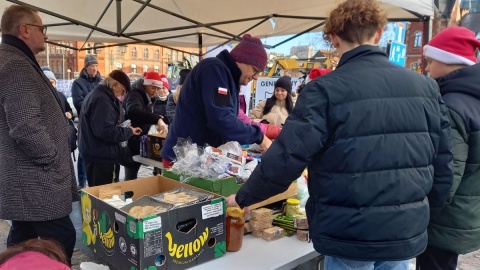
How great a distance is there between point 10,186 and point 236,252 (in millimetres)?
1132

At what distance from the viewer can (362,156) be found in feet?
3.79

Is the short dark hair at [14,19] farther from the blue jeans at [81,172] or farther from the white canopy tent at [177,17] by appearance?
the blue jeans at [81,172]

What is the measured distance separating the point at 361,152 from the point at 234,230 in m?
0.69

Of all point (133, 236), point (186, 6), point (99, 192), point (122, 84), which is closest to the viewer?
point (133, 236)

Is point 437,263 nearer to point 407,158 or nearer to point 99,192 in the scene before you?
point 407,158

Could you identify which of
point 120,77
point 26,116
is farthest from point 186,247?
point 120,77

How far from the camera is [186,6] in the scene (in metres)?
4.32

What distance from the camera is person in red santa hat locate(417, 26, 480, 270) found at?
1.56 metres

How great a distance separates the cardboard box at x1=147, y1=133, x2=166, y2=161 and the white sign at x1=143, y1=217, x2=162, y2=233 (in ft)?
7.45

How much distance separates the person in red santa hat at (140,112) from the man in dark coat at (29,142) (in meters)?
2.06

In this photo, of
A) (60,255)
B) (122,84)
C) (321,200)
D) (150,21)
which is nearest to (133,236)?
(60,255)

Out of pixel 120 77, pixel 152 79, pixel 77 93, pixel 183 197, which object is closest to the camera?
pixel 183 197

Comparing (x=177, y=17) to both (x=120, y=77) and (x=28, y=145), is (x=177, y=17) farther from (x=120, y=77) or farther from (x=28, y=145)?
(x=28, y=145)

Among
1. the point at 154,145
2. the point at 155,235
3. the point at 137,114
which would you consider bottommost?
the point at 154,145
